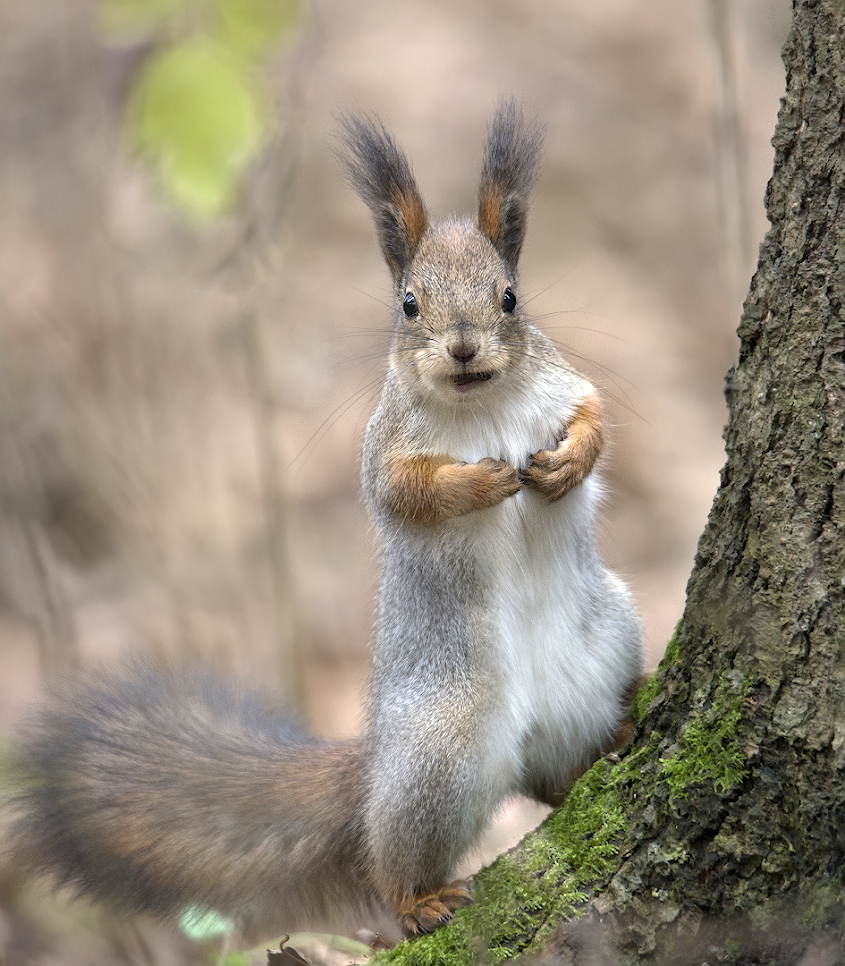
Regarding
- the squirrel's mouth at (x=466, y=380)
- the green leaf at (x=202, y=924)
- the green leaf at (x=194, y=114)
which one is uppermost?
the green leaf at (x=194, y=114)

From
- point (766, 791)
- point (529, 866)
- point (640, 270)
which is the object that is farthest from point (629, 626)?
point (640, 270)

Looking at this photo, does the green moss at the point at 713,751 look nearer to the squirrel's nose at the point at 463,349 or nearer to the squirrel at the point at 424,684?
the squirrel at the point at 424,684

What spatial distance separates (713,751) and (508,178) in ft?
4.58

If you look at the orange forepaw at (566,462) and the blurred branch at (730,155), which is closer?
the orange forepaw at (566,462)

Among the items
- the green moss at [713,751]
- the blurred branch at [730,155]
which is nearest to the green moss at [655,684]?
the green moss at [713,751]

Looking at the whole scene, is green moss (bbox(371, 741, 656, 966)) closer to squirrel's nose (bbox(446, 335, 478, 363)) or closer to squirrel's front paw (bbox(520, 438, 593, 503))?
squirrel's front paw (bbox(520, 438, 593, 503))

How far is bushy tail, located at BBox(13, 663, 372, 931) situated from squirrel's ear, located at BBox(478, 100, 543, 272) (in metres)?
1.24

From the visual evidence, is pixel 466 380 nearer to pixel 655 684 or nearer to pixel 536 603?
pixel 536 603

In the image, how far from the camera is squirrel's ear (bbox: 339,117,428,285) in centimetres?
A: 252

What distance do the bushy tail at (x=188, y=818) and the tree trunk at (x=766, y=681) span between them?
2.18 feet

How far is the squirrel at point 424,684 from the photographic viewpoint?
2262 mm

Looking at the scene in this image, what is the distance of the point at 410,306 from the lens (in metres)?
2.50

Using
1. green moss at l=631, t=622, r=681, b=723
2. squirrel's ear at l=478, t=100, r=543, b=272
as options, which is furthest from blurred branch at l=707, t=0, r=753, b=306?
green moss at l=631, t=622, r=681, b=723

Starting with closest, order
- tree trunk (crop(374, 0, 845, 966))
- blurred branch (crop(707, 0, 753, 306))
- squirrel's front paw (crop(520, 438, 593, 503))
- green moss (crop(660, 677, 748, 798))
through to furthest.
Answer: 1. tree trunk (crop(374, 0, 845, 966))
2. green moss (crop(660, 677, 748, 798))
3. squirrel's front paw (crop(520, 438, 593, 503))
4. blurred branch (crop(707, 0, 753, 306))
